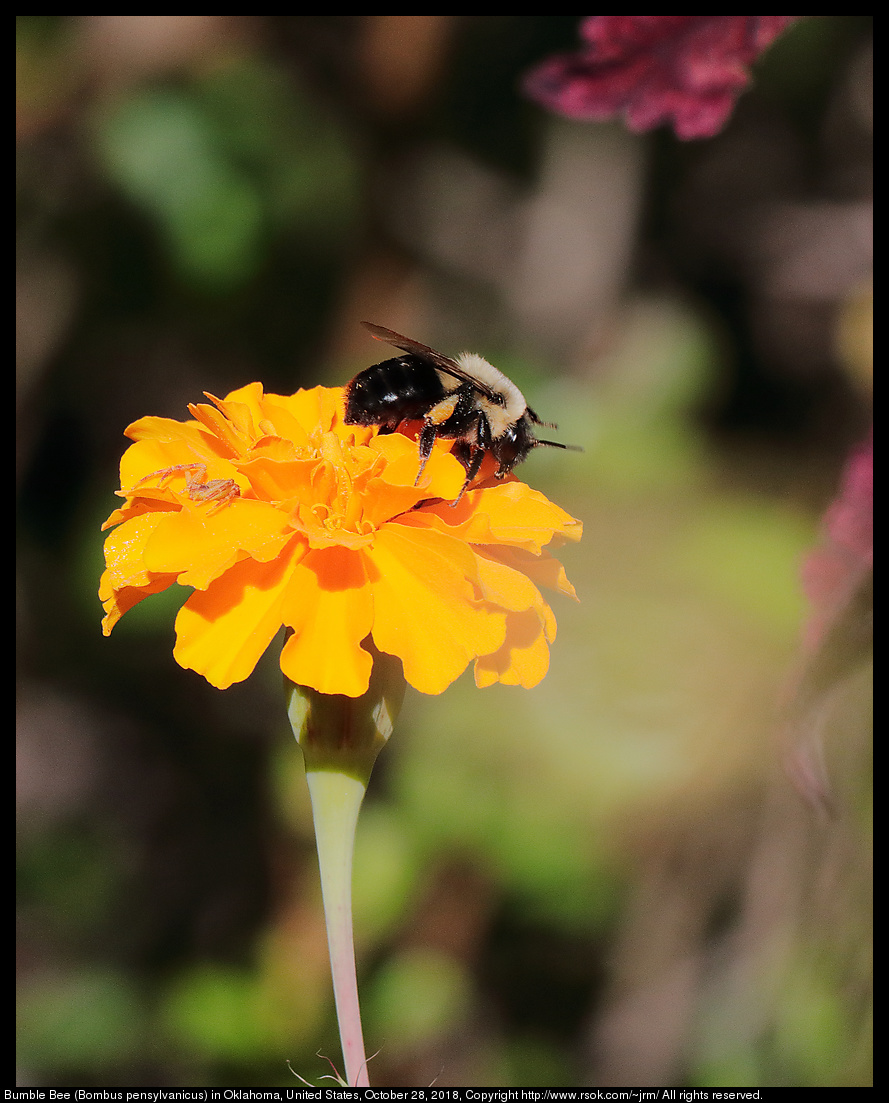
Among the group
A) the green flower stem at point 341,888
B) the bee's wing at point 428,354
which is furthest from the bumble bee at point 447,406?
the green flower stem at point 341,888

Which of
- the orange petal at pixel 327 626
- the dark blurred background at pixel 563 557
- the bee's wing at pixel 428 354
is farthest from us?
the dark blurred background at pixel 563 557

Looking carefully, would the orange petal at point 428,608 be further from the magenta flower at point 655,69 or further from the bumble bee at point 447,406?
the magenta flower at point 655,69

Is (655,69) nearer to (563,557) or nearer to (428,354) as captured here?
(428,354)

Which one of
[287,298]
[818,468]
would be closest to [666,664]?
[818,468]

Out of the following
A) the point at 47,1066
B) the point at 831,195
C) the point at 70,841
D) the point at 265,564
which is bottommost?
the point at 47,1066

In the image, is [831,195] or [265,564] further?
[831,195]

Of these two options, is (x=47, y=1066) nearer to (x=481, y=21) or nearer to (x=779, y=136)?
(x=481, y=21)

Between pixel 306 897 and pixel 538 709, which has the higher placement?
pixel 538 709
